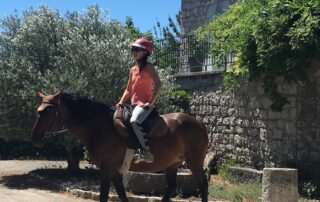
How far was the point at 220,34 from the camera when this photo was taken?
568 inches

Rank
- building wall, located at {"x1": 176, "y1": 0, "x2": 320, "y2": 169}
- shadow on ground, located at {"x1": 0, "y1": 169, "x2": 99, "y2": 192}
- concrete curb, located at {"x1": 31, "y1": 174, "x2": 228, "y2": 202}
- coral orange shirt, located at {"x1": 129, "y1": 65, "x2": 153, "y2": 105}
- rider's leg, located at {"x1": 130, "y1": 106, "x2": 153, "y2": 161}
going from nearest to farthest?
rider's leg, located at {"x1": 130, "y1": 106, "x2": 153, "y2": 161} < coral orange shirt, located at {"x1": 129, "y1": 65, "x2": 153, "y2": 105} < concrete curb, located at {"x1": 31, "y1": 174, "x2": 228, "y2": 202} < building wall, located at {"x1": 176, "y1": 0, "x2": 320, "y2": 169} < shadow on ground, located at {"x1": 0, "y1": 169, "x2": 99, "y2": 192}

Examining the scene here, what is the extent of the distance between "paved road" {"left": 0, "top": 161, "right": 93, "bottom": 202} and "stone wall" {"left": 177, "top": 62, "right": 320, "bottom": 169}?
485 centimetres

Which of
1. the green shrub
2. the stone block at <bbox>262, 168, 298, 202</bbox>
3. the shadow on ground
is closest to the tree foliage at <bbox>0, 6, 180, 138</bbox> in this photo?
the shadow on ground

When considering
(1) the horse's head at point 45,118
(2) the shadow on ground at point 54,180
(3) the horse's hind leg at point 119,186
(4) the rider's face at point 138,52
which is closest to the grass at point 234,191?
(2) the shadow on ground at point 54,180

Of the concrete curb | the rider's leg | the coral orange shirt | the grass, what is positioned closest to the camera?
the rider's leg

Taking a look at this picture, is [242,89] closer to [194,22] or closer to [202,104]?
[202,104]

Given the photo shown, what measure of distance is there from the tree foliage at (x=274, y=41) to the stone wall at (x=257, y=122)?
40 cm

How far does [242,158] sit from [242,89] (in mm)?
1876

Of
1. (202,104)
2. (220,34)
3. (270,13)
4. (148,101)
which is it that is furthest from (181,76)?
(148,101)

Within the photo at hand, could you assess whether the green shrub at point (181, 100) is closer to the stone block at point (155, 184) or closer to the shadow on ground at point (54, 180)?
the shadow on ground at point (54, 180)

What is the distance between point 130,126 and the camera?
319 inches

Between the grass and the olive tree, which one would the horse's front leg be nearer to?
the grass

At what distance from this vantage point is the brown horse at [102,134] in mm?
8086

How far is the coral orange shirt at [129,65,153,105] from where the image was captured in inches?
325
